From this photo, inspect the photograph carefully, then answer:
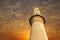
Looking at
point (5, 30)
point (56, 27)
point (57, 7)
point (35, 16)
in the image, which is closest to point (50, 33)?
point (56, 27)

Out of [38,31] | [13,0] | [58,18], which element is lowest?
[38,31]

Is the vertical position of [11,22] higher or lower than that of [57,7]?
lower

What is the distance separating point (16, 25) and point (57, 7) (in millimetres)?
2148

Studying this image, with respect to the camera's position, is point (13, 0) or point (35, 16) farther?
point (13, 0)

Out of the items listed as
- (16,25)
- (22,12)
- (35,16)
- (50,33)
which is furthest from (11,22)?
(35,16)

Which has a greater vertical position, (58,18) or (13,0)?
(13,0)

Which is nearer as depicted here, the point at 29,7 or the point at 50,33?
the point at 29,7

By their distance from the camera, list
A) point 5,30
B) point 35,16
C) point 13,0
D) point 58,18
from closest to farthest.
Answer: point 35,16, point 13,0, point 58,18, point 5,30

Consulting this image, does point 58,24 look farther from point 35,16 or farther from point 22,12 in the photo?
point 35,16

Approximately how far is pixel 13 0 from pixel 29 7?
29.3 inches

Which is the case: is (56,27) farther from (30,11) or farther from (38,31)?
(38,31)

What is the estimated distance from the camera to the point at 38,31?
151 inches

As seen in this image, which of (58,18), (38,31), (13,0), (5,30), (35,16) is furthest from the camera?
(5,30)

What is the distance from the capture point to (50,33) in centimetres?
806
